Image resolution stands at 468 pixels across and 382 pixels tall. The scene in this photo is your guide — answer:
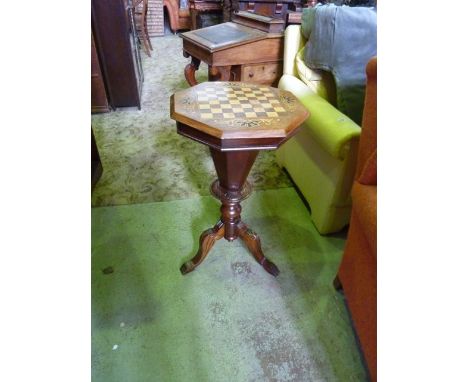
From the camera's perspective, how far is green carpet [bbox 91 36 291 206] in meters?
1.80

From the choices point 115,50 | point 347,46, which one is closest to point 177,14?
point 115,50

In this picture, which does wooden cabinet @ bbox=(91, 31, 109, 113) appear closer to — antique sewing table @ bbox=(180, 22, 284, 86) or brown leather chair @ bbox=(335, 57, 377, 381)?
antique sewing table @ bbox=(180, 22, 284, 86)

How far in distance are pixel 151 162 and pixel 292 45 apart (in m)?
1.12

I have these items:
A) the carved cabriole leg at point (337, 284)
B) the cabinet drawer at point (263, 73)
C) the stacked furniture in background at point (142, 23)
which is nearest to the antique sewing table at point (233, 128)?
the carved cabriole leg at point (337, 284)

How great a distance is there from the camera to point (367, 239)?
2.98 feet

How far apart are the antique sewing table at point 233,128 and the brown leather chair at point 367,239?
212 mm

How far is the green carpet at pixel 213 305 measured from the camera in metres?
1.01

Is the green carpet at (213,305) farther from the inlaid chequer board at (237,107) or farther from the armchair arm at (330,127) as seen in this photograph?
the inlaid chequer board at (237,107)

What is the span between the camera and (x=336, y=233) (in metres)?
1.52

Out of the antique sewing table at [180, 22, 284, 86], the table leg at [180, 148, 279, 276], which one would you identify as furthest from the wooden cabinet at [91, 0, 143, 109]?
the table leg at [180, 148, 279, 276]

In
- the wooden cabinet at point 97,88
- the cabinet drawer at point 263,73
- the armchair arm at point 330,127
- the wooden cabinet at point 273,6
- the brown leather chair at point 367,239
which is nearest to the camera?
the brown leather chair at point 367,239
